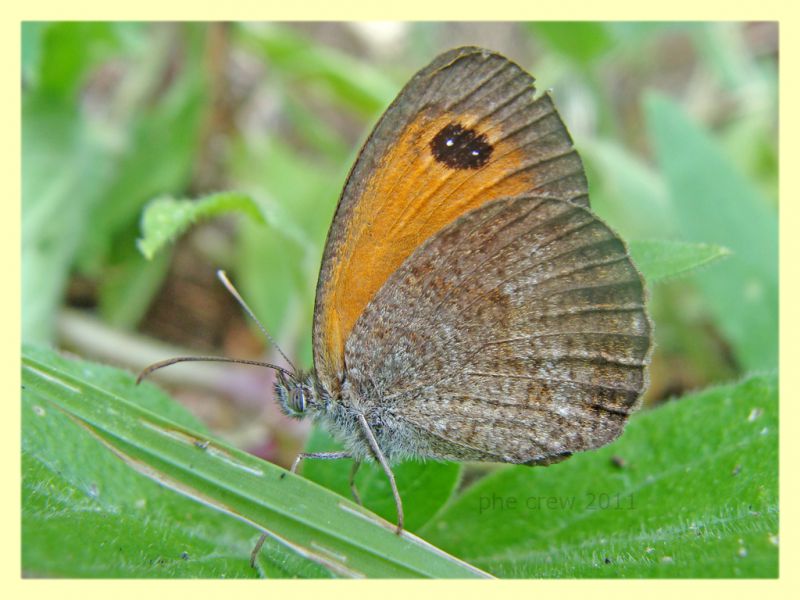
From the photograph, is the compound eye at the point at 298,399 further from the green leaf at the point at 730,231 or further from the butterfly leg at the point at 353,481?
the green leaf at the point at 730,231

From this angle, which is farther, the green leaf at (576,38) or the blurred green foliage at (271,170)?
the green leaf at (576,38)

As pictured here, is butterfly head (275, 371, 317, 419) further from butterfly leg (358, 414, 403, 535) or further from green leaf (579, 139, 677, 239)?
green leaf (579, 139, 677, 239)

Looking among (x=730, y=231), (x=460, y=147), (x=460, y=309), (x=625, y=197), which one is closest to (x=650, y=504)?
(x=460, y=309)

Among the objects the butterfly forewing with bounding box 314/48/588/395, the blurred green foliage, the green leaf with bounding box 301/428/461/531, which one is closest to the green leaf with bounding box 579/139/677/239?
the blurred green foliage

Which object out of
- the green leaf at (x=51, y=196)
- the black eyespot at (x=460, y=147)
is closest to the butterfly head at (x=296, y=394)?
the black eyespot at (x=460, y=147)

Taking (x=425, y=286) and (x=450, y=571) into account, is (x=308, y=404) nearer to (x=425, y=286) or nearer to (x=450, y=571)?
(x=425, y=286)

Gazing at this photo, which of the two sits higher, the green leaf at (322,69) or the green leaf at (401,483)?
the green leaf at (322,69)

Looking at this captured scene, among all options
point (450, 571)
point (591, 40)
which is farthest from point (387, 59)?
point (450, 571)
